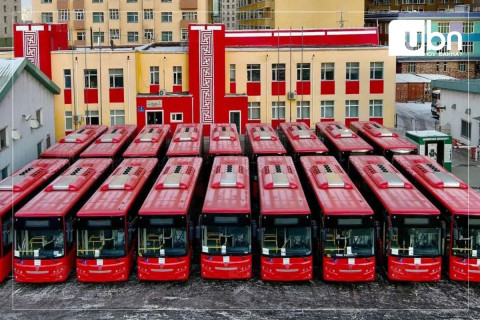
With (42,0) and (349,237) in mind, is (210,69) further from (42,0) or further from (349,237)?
(42,0)

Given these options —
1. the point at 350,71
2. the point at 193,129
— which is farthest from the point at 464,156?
the point at 193,129

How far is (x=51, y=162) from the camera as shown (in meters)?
23.8

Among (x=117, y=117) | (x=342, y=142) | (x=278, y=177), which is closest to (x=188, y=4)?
(x=117, y=117)

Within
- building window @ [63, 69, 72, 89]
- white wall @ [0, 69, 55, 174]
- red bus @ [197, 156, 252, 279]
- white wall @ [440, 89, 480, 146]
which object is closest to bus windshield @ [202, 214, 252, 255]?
red bus @ [197, 156, 252, 279]

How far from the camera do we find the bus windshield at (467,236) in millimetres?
17203

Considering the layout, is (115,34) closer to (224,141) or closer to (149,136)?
(149,136)

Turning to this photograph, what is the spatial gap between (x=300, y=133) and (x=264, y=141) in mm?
1798

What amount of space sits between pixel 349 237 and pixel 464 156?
19983mm

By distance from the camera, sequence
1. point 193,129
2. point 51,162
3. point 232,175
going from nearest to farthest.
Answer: point 232,175 < point 51,162 < point 193,129

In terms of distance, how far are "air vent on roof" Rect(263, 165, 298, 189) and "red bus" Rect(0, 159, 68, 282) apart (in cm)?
681

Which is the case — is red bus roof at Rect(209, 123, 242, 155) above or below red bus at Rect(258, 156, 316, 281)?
above

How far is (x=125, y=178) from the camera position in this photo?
66.7ft

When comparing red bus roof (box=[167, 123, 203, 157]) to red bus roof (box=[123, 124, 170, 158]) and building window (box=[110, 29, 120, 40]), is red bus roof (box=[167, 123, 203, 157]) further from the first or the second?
building window (box=[110, 29, 120, 40])

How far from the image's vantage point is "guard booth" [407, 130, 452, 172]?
29734mm
